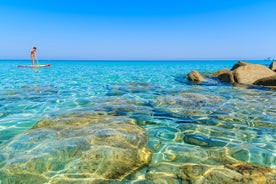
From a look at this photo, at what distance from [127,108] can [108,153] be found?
3730 millimetres

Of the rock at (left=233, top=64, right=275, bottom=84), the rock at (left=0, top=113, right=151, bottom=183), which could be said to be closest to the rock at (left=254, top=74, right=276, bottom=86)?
the rock at (left=233, top=64, right=275, bottom=84)

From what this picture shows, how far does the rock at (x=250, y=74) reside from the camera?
15.2 m

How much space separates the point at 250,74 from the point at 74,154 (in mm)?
14990

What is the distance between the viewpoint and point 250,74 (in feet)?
51.0

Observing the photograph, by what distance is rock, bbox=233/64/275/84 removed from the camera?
15.2 metres

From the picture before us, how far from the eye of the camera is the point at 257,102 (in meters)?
8.79

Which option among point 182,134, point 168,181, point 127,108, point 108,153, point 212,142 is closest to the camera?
point 168,181

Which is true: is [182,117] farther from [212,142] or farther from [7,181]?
[7,181]

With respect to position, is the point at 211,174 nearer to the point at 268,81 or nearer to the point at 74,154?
the point at 74,154

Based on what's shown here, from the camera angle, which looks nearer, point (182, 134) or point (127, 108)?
point (182, 134)

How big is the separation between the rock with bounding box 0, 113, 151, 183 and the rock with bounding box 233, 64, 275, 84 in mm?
12492

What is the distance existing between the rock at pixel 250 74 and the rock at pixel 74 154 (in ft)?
41.0

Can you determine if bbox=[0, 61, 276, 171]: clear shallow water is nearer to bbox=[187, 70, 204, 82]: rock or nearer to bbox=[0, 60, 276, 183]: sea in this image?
bbox=[0, 60, 276, 183]: sea

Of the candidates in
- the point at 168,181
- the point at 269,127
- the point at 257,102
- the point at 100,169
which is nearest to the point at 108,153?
the point at 100,169
